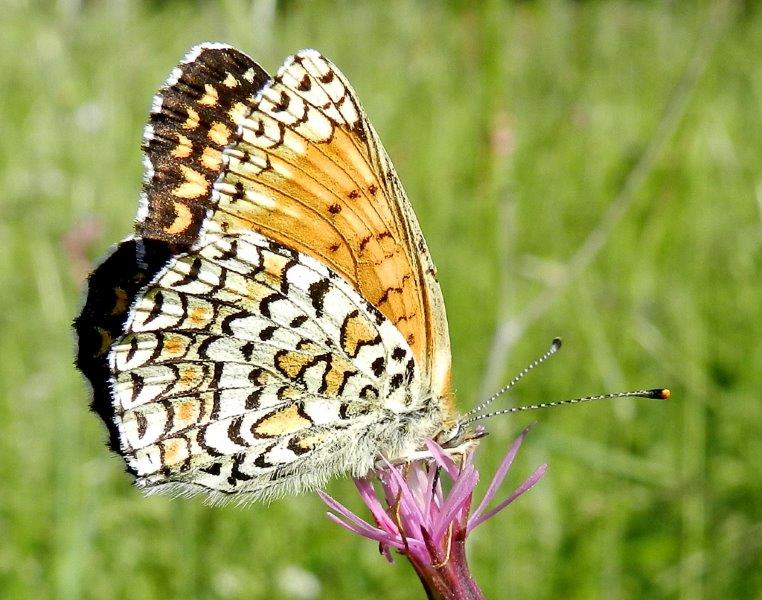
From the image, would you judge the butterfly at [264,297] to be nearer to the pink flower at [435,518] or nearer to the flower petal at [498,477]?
the pink flower at [435,518]

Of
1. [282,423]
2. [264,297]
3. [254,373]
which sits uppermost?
[264,297]

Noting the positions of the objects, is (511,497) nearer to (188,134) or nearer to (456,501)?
(456,501)

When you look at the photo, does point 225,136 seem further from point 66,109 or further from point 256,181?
point 66,109

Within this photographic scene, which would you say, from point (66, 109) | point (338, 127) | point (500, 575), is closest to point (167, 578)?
point (500, 575)

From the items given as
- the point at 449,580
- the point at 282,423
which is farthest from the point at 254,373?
the point at 449,580

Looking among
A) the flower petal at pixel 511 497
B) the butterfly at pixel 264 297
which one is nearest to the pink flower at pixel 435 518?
the flower petal at pixel 511 497

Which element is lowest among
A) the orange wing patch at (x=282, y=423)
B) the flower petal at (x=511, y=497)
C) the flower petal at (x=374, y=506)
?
the flower petal at (x=511, y=497)
